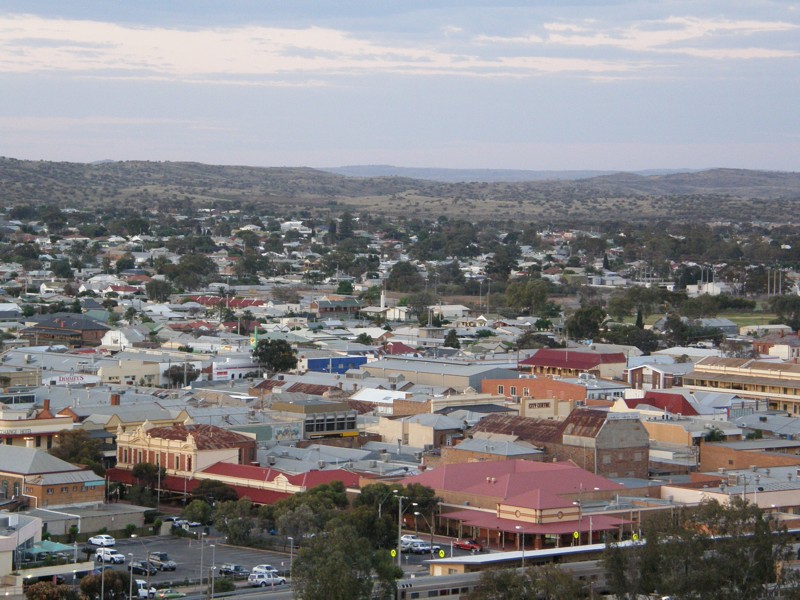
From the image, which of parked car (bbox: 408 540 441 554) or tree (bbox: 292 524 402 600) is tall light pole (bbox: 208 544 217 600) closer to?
tree (bbox: 292 524 402 600)

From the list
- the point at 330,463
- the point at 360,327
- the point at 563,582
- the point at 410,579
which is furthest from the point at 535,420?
the point at 360,327

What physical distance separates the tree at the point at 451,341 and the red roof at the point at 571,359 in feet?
41.5

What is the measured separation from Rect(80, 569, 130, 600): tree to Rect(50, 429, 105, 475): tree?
15.5m

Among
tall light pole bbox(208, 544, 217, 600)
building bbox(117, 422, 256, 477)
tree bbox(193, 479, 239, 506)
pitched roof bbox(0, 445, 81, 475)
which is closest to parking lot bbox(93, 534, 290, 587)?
tall light pole bbox(208, 544, 217, 600)

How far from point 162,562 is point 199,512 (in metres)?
5.75

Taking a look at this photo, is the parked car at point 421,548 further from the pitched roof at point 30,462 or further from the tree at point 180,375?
the tree at point 180,375

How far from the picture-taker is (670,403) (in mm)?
68500

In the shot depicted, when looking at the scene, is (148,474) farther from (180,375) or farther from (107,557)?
(180,375)

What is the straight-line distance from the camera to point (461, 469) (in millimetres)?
51344

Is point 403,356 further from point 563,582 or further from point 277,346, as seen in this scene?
point 563,582

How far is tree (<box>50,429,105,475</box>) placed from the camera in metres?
53.2

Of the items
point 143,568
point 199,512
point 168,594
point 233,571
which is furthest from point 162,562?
point 199,512

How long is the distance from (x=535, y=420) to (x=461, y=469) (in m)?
8.19

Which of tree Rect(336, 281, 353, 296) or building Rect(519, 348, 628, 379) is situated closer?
building Rect(519, 348, 628, 379)
